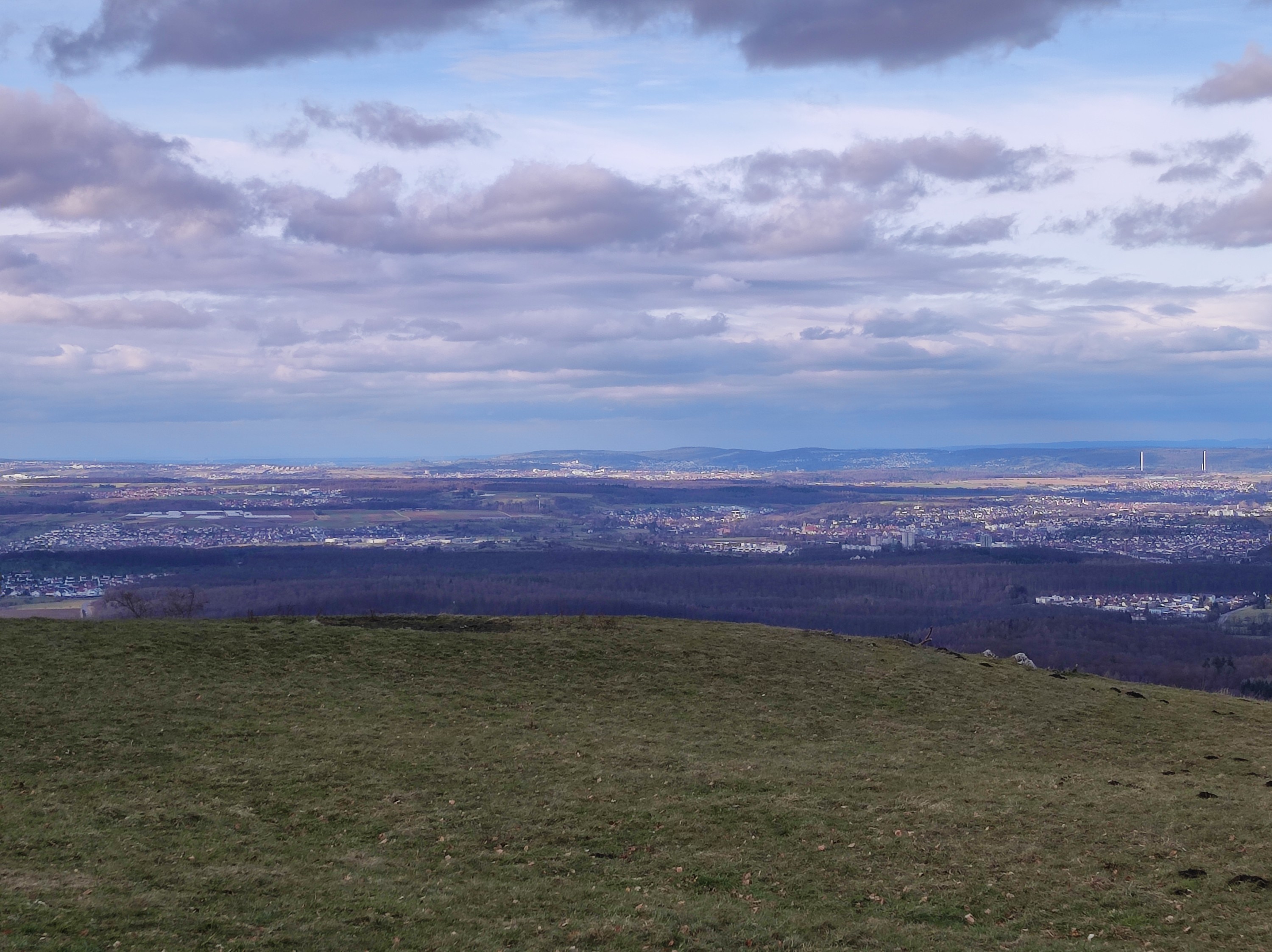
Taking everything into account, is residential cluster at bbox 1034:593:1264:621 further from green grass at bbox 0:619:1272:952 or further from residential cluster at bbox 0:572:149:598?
residential cluster at bbox 0:572:149:598

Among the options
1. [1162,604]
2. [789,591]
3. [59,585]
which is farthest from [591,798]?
[1162,604]

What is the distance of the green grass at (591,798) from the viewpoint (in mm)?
15008

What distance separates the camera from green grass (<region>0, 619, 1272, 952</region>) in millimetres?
15008

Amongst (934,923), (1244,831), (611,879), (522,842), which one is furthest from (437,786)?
(1244,831)

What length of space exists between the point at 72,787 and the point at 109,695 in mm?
6817

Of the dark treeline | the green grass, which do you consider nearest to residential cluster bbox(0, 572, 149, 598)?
the dark treeline

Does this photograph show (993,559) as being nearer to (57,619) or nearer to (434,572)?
(434,572)

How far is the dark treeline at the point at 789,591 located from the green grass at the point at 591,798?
2028 inches

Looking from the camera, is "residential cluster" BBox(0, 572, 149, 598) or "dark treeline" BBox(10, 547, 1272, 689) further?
"residential cluster" BBox(0, 572, 149, 598)

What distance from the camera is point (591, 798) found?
21.2 m

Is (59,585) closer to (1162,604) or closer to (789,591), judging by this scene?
(789,591)

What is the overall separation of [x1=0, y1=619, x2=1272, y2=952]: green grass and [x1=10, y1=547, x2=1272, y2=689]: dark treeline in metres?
51.5

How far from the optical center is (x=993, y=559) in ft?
656

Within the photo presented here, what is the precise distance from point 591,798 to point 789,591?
460 feet
